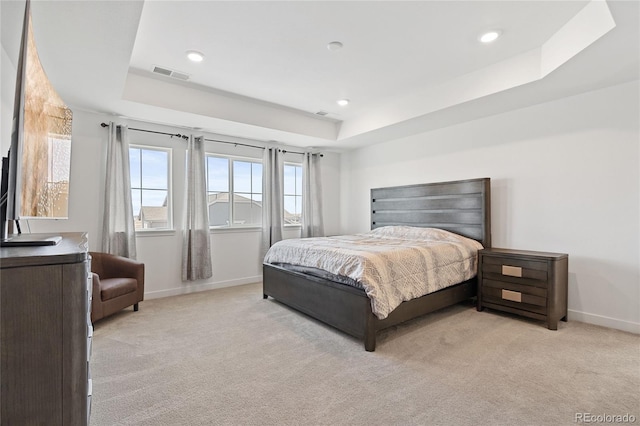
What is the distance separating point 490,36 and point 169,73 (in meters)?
3.29

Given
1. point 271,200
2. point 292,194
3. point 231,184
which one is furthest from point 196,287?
point 292,194

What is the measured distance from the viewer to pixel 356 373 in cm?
225

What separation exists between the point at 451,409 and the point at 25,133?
260cm

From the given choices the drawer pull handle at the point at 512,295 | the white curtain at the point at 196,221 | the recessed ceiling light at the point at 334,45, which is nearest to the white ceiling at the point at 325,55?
the recessed ceiling light at the point at 334,45

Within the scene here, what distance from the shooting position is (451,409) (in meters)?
1.84

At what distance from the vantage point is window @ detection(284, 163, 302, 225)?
579 cm

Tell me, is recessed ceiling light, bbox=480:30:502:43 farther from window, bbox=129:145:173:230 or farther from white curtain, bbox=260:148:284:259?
window, bbox=129:145:173:230

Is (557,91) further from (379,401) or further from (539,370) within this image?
(379,401)

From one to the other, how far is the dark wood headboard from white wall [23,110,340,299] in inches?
69.1

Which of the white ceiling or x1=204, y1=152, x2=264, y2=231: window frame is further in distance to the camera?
x1=204, y1=152, x2=264, y2=231: window frame

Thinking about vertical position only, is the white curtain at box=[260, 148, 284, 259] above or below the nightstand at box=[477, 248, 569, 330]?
above

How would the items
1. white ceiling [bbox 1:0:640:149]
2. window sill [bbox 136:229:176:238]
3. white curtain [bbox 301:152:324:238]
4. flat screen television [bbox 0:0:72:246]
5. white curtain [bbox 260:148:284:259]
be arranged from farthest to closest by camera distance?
white curtain [bbox 301:152:324:238] → white curtain [bbox 260:148:284:259] → window sill [bbox 136:229:176:238] → white ceiling [bbox 1:0:640:149] → flat screen television [bbox 0:0:72:246]

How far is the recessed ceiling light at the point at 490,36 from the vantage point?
272 cm

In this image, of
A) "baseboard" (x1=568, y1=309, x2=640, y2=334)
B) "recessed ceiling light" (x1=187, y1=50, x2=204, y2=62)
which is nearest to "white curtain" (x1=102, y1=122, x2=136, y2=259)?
"recessed ceiling light" (x1=187, y1=50, x2=204, y2=62)
